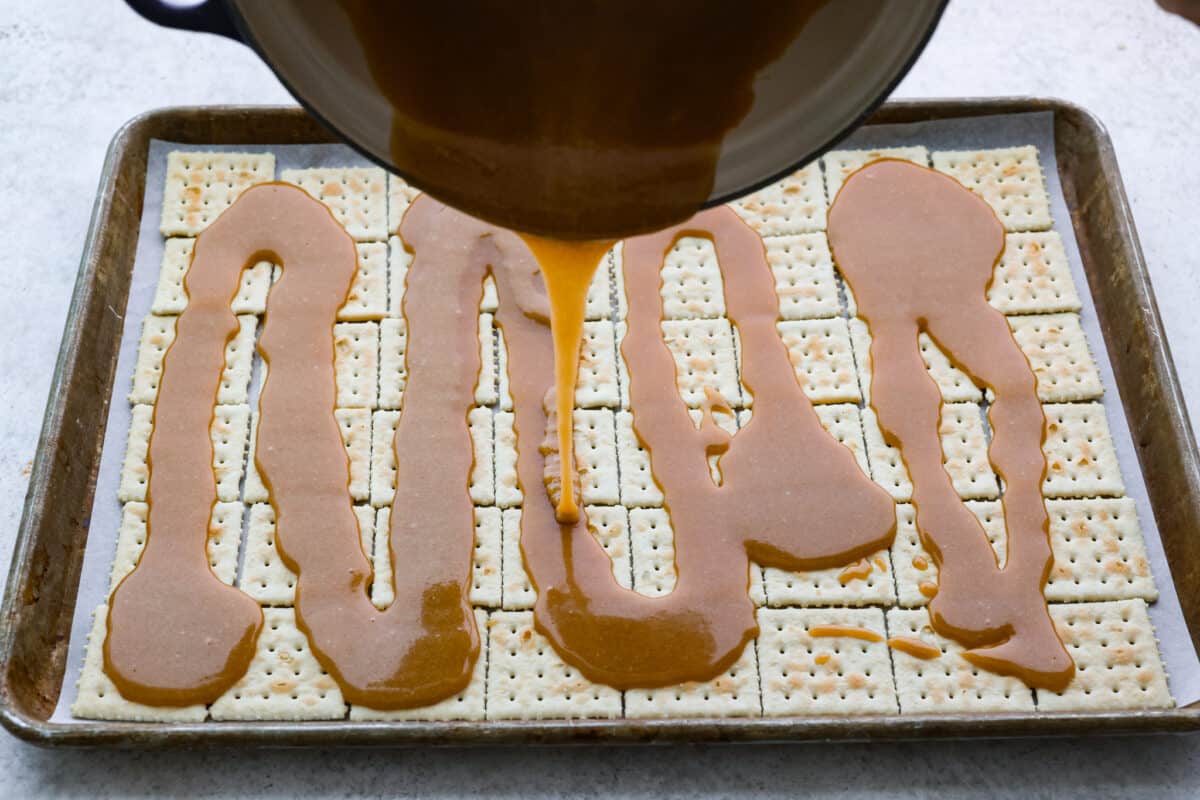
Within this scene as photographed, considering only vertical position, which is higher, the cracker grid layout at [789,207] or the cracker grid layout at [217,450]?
the cracker grid layout at [789,207]

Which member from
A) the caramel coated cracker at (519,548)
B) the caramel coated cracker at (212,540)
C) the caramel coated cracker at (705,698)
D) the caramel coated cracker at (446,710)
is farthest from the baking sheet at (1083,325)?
the caramel coated cracker at (705,698)

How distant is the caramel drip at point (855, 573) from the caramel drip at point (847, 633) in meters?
0.10

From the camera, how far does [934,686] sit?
2.38m

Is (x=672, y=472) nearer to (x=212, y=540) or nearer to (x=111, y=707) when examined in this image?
(x=212, y=540)

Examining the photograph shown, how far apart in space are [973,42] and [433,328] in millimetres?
1815

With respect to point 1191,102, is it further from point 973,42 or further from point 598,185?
point 598,185

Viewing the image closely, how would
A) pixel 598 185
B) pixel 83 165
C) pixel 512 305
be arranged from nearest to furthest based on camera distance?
pixel 598 185 → pixel 512 305 → pixel 83 165

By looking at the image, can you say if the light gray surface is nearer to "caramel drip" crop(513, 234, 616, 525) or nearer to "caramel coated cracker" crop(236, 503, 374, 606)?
"caramel coated cracker" crop(236, 503, 374, 606)

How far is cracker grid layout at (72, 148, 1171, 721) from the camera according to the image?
7.77 feet

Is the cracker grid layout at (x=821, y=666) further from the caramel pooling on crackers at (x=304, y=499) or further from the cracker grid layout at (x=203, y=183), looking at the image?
the cracker grid layout at (x=203, y=183)

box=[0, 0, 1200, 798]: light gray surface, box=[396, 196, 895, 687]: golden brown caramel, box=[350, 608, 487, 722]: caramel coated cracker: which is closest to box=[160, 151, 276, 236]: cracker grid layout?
box=[0, 0, 1200, 798]: light gray surface

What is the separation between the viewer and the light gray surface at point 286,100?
7.57ft

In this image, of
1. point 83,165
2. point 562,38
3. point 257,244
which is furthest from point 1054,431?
point 83,165

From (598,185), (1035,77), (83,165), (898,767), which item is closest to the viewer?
(598,185)
